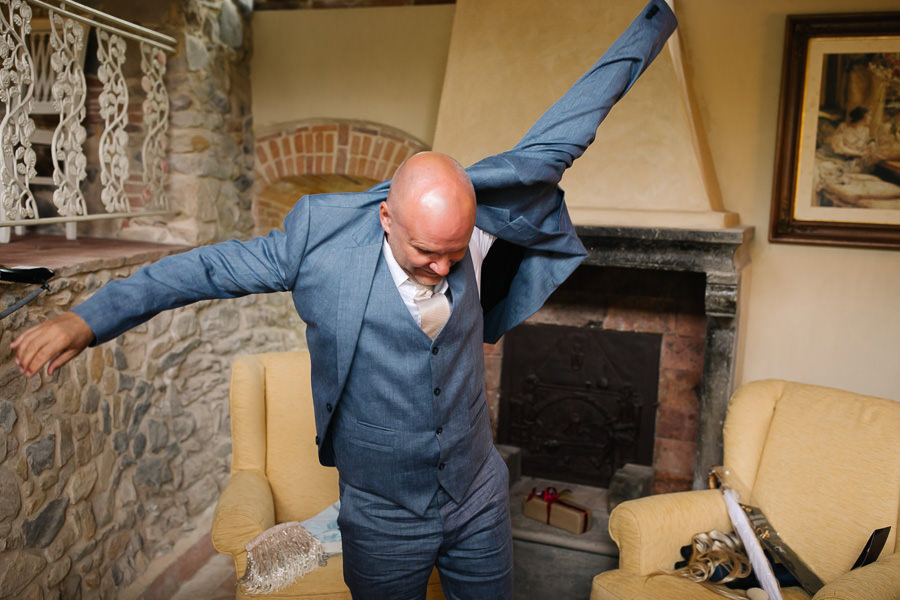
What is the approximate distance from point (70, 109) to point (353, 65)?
1.39 m

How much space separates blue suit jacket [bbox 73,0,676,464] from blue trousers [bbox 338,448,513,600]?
0.68 ft

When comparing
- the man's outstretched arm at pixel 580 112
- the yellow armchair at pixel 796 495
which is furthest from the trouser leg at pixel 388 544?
the yellow armchair at pixel 796 495

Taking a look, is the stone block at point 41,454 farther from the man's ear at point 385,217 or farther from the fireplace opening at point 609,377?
the fireplace opening at point 609,377

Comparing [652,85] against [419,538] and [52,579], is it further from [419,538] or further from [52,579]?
[52,579]

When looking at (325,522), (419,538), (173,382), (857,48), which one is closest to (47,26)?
(173,382)

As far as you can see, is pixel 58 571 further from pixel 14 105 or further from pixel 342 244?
pixel 342 244

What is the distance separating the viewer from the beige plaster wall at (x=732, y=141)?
9.36 ft

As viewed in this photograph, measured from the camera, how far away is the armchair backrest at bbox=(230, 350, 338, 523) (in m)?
2.54

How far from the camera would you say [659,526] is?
223 centimetres

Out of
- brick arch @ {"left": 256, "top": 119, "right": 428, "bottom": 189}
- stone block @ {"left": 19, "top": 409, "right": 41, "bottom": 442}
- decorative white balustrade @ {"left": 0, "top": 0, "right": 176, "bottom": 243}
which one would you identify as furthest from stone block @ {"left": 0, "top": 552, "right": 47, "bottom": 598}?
brick arch @ {"left": 256, "top": 119, "right": 428, "bottom": 189}

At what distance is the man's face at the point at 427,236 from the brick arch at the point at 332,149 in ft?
7.33

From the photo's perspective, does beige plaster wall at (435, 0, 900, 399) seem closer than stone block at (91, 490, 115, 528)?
No

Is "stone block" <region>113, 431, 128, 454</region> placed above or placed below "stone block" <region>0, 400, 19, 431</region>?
below

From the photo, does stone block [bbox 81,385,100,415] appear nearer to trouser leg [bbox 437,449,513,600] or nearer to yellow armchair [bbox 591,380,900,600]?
trouser leg [bbox 437,449,513,600]
